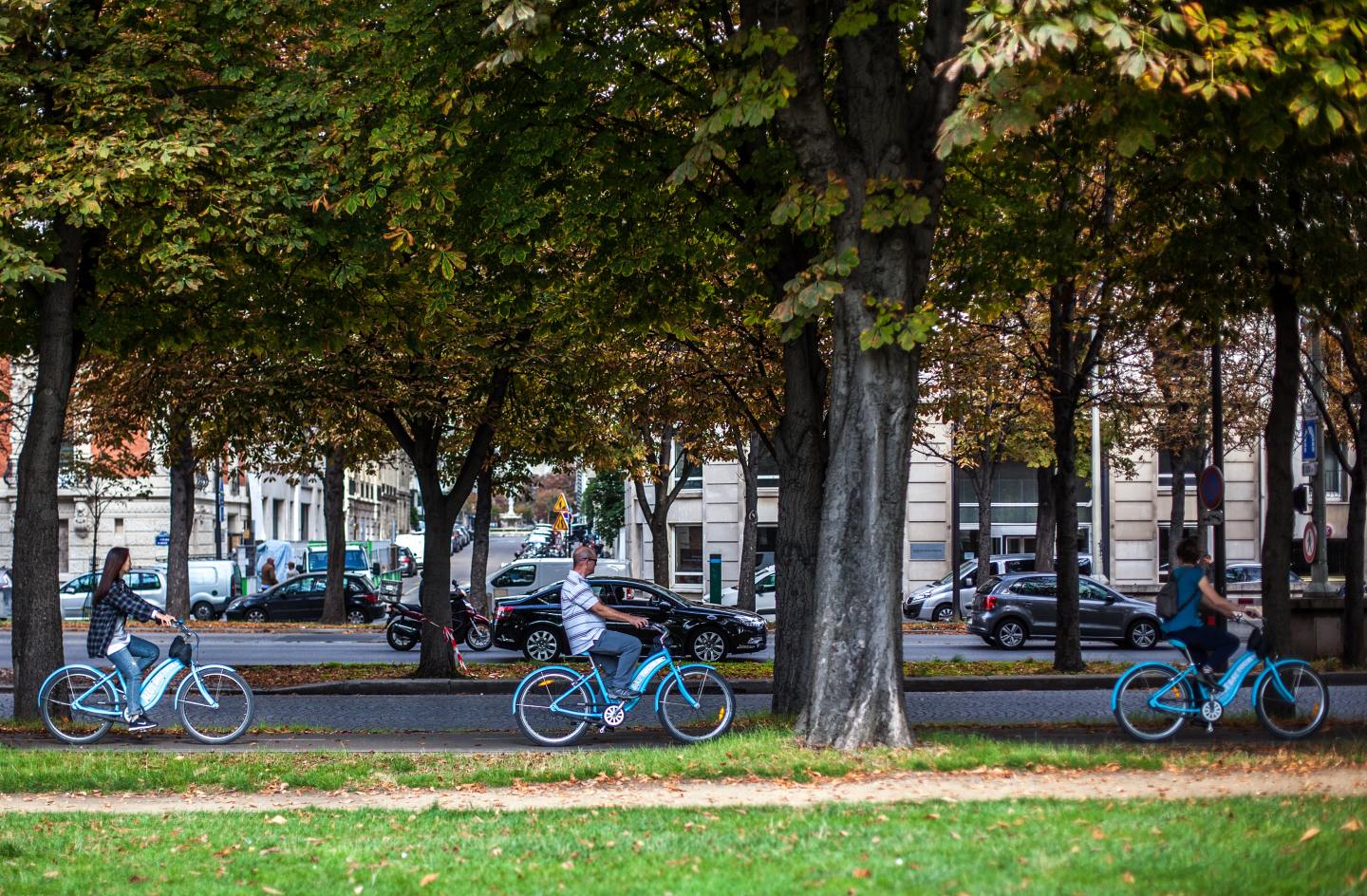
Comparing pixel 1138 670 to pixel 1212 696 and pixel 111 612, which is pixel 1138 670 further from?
pixel 111 612

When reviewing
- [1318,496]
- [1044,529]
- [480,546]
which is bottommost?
[480,546]

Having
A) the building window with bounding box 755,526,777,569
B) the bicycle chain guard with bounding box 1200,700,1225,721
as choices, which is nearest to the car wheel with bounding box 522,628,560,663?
the bicycle chain guard with bounding box 1200,700,1225,721

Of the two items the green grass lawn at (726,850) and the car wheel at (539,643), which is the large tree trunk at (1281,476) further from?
the car wheel at (539,643)

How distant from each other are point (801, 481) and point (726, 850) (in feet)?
22.8

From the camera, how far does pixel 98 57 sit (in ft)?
45.1

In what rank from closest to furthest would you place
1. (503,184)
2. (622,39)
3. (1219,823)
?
(1219,823) < (503,184) < (622,39)

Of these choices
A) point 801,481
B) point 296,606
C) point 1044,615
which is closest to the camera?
point 801,481

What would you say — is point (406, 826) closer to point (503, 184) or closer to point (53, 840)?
point (53, 840)

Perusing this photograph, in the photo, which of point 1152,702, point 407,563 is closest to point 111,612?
point 1152,702

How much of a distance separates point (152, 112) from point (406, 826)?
328 inches

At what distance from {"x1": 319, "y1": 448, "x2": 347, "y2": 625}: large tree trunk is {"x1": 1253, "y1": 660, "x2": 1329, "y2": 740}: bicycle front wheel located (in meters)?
23.7

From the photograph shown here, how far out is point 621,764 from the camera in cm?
1070

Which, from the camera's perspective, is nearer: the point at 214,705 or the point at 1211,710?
the point at 1211,710

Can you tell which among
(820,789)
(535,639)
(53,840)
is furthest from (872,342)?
(535,639)
